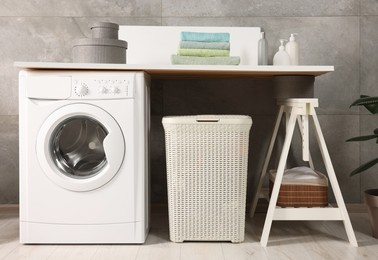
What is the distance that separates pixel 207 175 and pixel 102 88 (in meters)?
0.61

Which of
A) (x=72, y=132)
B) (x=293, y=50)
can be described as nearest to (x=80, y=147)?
(x=72, y=132)

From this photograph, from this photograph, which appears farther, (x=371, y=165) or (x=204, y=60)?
(x=204, y=60)

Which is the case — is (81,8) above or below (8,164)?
above

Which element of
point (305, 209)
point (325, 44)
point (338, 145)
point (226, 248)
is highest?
point (325, 44)

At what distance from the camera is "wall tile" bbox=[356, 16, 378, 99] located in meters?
2.89

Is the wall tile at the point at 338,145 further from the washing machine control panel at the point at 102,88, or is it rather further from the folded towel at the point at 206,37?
the washing machine control panel at the point at 102,88

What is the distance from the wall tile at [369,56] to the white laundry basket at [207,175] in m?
1.10

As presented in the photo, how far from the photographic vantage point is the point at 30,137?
7.06 feet

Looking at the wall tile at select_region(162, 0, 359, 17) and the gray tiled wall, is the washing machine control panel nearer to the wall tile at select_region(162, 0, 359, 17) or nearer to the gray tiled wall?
the gray tiled wall

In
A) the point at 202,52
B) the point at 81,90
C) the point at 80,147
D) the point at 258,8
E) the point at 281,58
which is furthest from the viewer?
the point at 258,8

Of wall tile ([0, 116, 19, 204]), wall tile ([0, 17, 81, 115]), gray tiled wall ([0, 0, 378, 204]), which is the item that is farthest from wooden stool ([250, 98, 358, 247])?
wall tile ([0, 116, 19, 204])

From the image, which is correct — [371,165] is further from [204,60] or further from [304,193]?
[204,60]

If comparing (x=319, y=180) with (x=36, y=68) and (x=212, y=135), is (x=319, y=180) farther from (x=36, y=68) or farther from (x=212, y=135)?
(x=36, y=68)

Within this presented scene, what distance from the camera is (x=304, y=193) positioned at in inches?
90.7
